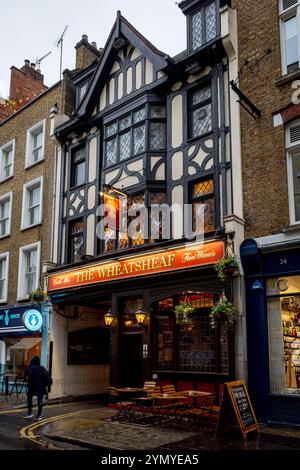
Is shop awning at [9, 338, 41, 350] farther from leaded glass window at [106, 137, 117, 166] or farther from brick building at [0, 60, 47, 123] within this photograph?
brick building at [0, 60, 47, 123]

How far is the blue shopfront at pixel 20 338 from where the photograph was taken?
18369 millimetres

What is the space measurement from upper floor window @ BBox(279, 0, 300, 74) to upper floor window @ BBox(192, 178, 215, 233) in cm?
384

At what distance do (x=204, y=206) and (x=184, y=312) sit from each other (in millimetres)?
3312

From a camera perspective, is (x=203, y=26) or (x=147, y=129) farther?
(x=147, y=129)

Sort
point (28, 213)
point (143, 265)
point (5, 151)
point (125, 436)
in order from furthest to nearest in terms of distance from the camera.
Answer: point (5, 151)
point (28, 213)
point (143, 265)
point (125, 436)

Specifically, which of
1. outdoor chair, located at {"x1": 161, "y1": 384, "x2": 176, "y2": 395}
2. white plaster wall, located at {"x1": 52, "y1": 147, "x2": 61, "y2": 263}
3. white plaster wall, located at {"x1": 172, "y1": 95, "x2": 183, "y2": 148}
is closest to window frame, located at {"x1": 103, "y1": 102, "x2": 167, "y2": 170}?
white plaster wall, located at {"x1": 172, "y1": 95, "x2": 183, "y2": 148}

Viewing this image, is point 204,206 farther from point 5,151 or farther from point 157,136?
point 5,151

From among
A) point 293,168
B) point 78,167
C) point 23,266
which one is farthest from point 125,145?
point 23,266

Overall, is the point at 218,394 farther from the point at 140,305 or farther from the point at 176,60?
the point at 176,60

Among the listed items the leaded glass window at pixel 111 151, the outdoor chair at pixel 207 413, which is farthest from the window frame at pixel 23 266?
the outdoor chair at pixel 207 413

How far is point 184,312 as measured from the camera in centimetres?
1298

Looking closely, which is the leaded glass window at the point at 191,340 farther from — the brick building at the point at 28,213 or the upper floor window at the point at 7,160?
the upper floor window at the point at 7,160

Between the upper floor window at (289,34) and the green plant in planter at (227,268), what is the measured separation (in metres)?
5.33

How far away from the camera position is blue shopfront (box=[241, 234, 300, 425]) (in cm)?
1127
